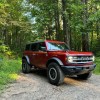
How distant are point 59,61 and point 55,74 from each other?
62 cm

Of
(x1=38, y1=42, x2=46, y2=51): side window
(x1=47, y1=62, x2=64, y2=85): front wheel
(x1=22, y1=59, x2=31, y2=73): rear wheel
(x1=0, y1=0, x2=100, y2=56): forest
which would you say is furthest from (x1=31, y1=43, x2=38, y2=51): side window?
(x1=0, y1=0, x2=100, y2=56): forest

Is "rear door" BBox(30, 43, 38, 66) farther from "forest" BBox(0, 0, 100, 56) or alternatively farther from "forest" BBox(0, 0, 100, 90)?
"forest" BBox(0, 0, 100, 56)

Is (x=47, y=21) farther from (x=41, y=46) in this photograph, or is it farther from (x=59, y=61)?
(x=59, y=61)

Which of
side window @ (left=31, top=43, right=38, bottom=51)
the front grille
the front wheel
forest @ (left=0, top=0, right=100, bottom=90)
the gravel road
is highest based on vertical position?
forest @ (left=0, top=0, right=100, bottom=90)

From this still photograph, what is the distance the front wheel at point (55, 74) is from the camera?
830 cm

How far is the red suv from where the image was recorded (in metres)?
8.24

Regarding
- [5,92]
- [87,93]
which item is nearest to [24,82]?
[5,92]

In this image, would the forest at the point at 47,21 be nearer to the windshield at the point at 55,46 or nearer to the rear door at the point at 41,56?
the rear door at the point at 41,56

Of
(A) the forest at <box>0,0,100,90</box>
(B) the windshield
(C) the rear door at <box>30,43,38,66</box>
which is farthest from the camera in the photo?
(A) the forest at <box>0,0,100,90</box>

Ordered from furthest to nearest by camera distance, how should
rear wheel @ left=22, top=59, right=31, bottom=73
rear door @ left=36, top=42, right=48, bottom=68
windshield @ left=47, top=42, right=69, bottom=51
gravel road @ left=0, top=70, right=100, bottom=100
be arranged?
rear wheel @ left=22, top=59, right=31, bottom=73 < windshield @ left=47, top=42, right=69, bottom=51 < rear door @ left=36, top=42, right=48, bottom=68 < gravel road @ left=0, top=70, right=100, bottom=100

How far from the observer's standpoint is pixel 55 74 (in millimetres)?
8531

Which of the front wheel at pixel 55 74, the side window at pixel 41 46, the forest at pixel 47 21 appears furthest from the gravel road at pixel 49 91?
the side window at pixel 41 46

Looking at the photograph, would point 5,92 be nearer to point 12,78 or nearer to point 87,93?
point 12,78

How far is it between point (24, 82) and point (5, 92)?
5.62 ft
